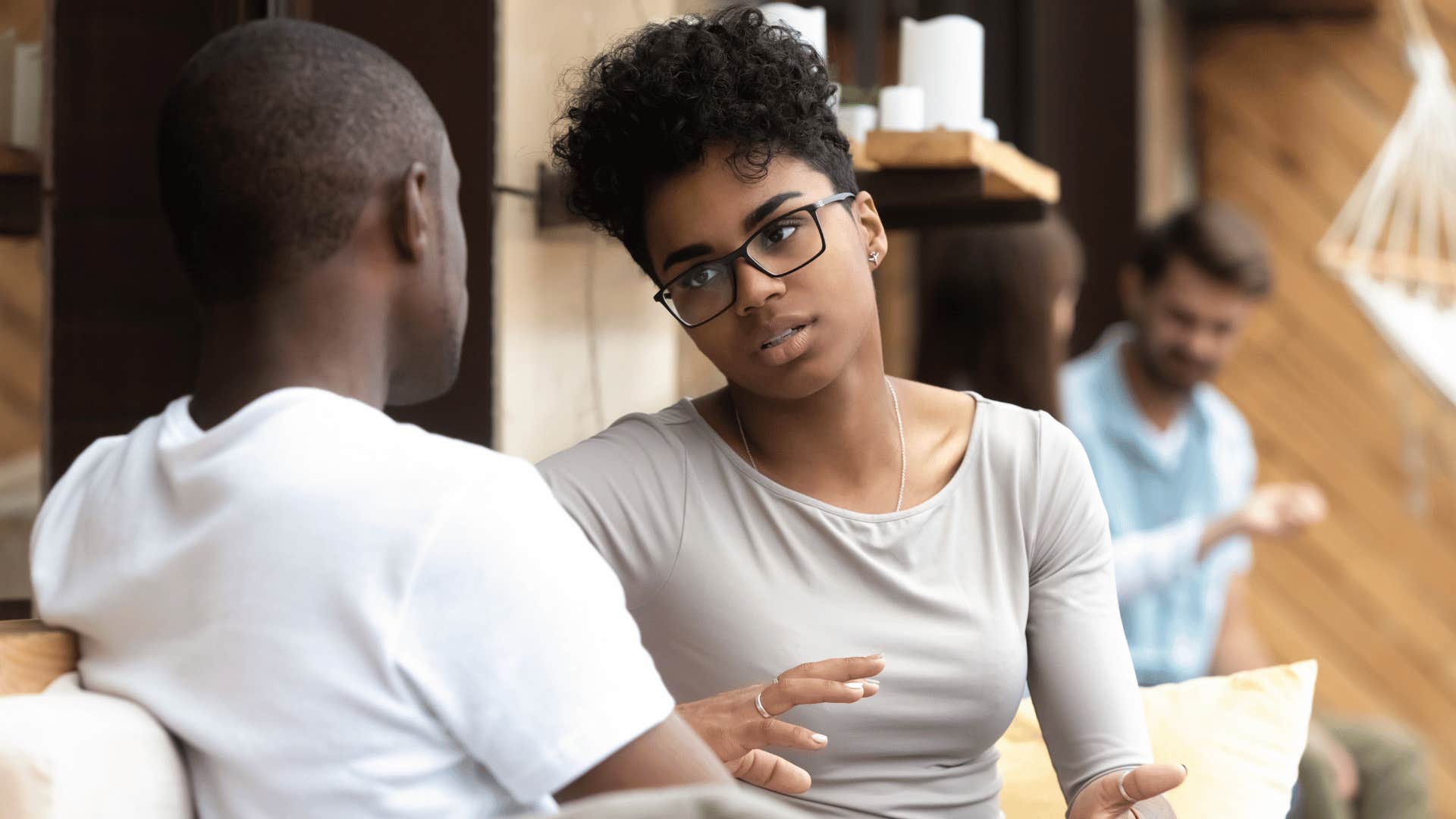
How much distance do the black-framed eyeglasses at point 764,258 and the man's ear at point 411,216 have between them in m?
0.36

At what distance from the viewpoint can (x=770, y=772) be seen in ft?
3.51

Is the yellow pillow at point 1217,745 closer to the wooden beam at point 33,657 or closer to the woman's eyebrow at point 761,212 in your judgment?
the woman's eyebrow at point 761,212

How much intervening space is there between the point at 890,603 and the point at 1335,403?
3392 millimetres

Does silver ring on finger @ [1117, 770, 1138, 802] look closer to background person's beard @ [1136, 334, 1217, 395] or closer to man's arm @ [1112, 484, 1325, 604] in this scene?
man's arm @ [1112, 484, 1325, 604]

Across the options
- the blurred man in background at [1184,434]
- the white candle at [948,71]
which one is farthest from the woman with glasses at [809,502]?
the blurred man in background at [1184,434]

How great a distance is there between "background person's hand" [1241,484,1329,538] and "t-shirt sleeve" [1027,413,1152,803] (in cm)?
137

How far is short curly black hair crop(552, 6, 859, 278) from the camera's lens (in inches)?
47.2

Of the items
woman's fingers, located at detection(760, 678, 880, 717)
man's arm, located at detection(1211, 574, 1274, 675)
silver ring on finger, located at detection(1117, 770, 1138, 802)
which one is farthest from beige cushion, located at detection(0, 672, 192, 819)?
man's arm, located at detection(1211, 574, 1274, 675)

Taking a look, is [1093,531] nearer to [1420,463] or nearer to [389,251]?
[389,251]

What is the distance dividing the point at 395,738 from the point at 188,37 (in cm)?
93

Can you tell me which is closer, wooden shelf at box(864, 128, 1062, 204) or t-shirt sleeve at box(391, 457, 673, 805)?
t-shirt sleeve at box(391, 457, 673, 805)

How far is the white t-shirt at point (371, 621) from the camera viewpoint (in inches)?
29.9

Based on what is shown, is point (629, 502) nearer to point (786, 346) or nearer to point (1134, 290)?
point (786, 346)

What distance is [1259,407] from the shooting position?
14.0 feet
